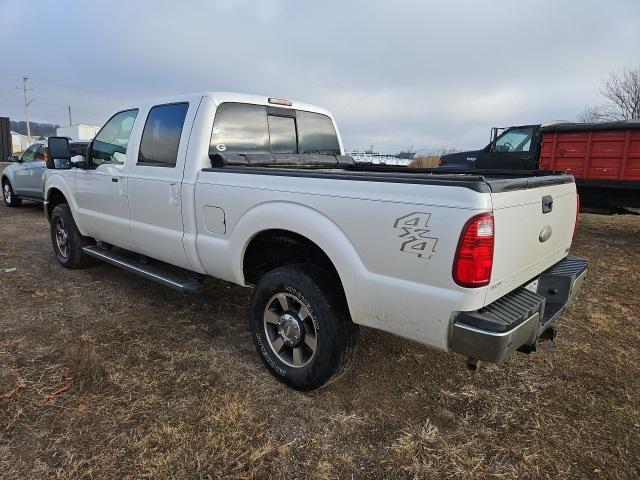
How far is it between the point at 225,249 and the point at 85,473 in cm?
156

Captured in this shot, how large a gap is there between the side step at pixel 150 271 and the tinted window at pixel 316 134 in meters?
1.69

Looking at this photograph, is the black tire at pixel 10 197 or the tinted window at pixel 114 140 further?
the black tire at pixel 10 197

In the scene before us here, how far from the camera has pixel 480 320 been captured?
2129 mm

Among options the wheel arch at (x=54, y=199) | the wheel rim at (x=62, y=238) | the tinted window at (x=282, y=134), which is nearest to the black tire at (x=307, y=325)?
the tinted window at (x=282, y=134)

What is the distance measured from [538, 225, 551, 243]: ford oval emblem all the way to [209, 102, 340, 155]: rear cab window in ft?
7.75

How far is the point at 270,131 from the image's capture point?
406cm

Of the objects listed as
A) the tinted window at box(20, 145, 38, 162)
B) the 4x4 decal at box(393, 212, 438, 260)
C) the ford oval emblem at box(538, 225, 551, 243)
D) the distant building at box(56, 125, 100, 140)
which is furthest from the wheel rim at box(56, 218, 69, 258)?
the distant building at box(56, 125, 100, 140)

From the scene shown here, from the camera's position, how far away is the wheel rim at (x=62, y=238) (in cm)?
543

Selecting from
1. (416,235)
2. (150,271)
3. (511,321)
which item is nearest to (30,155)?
Result: (150,271)

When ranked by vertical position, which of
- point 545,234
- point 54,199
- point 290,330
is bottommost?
point 290,330

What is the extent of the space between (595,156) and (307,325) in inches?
308

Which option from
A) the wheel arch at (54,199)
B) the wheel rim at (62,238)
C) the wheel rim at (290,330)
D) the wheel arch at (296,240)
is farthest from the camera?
the wheel arch at (54,199)

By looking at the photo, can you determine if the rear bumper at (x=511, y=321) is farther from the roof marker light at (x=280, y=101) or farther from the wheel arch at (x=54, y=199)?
the wheel arch at (x=54, y=199)

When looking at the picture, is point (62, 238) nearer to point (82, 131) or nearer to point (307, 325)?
point (307, 325)
